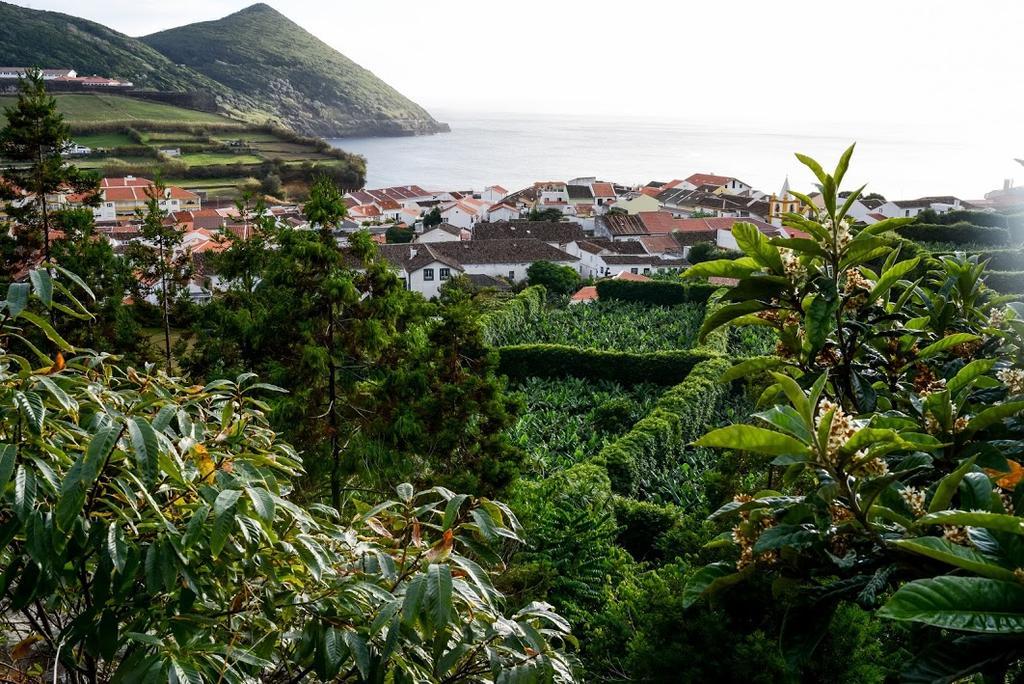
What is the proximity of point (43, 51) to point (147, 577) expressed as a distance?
123513mm

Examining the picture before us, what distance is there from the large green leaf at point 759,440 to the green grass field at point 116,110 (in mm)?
93833

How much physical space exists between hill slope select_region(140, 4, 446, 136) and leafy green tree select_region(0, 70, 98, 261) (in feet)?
387

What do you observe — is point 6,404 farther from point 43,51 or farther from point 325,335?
point 43,51

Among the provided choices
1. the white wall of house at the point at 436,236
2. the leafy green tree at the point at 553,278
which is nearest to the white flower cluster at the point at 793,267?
the leafy green tree at the point at 553,278

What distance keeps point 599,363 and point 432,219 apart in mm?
47194

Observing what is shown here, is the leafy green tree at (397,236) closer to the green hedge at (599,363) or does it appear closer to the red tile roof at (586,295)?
the red tile roof at (586,295)

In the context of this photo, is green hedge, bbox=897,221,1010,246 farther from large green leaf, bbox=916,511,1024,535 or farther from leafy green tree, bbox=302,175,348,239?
large green leaf, bbox=916,511,1024,535

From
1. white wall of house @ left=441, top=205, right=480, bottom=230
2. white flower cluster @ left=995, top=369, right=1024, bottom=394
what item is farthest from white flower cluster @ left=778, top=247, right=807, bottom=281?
white wall of house @ left=441, top=205, right=480, bottom=230

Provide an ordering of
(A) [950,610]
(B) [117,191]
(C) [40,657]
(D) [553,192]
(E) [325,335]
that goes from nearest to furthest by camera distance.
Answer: (A) [950,610]
(C) [40,657]
(E) [325,335]
(B) [117,191]
(D) [553,192]

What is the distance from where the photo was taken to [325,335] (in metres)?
10.2

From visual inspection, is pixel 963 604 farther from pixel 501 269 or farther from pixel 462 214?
pixel 462 214

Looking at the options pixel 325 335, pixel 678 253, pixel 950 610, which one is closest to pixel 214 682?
pixel 950 610

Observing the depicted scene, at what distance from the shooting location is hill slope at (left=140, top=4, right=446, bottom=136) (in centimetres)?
13825

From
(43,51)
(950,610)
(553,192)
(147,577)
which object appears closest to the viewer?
(950,610)
